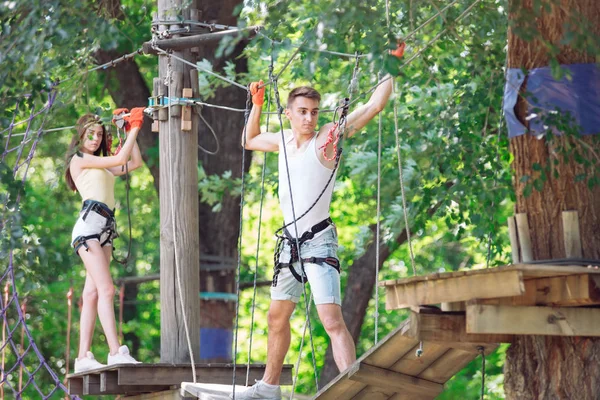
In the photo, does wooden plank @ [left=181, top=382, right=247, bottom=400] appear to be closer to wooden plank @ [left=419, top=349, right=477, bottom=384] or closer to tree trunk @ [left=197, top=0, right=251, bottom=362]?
wooden plank @ [left=419, top=349, right=477, bottom=384]

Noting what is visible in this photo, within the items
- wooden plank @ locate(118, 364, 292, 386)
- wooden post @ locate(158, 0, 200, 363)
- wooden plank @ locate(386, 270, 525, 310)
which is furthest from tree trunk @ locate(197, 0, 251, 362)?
wooden plank @ locate(386, 270, 525, 310)

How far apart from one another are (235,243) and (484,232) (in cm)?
291

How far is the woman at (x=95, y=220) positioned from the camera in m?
6.71

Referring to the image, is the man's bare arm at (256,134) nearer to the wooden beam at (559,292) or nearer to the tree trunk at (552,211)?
the tree trunk at (552,211)

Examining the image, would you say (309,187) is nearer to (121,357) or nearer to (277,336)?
(277,336)

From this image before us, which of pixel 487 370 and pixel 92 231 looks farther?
pixel 487 370

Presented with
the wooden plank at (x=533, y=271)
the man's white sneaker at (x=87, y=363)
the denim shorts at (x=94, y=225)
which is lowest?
the man's white sneaker at (x=87, y=363)

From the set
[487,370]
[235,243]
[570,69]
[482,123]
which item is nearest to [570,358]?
[570,69]

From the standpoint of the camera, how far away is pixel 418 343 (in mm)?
4973

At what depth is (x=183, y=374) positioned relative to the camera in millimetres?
6395

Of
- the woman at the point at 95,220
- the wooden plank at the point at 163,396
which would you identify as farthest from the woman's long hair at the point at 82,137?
the wooden plank at the point at 163,396

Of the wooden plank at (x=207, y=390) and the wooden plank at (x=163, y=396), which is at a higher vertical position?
the wooden plank at (x=207, y=390)

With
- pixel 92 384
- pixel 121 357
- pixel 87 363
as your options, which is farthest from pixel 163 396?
pixel 87 363

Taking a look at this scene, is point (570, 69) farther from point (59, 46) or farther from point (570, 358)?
point (59, 46)
